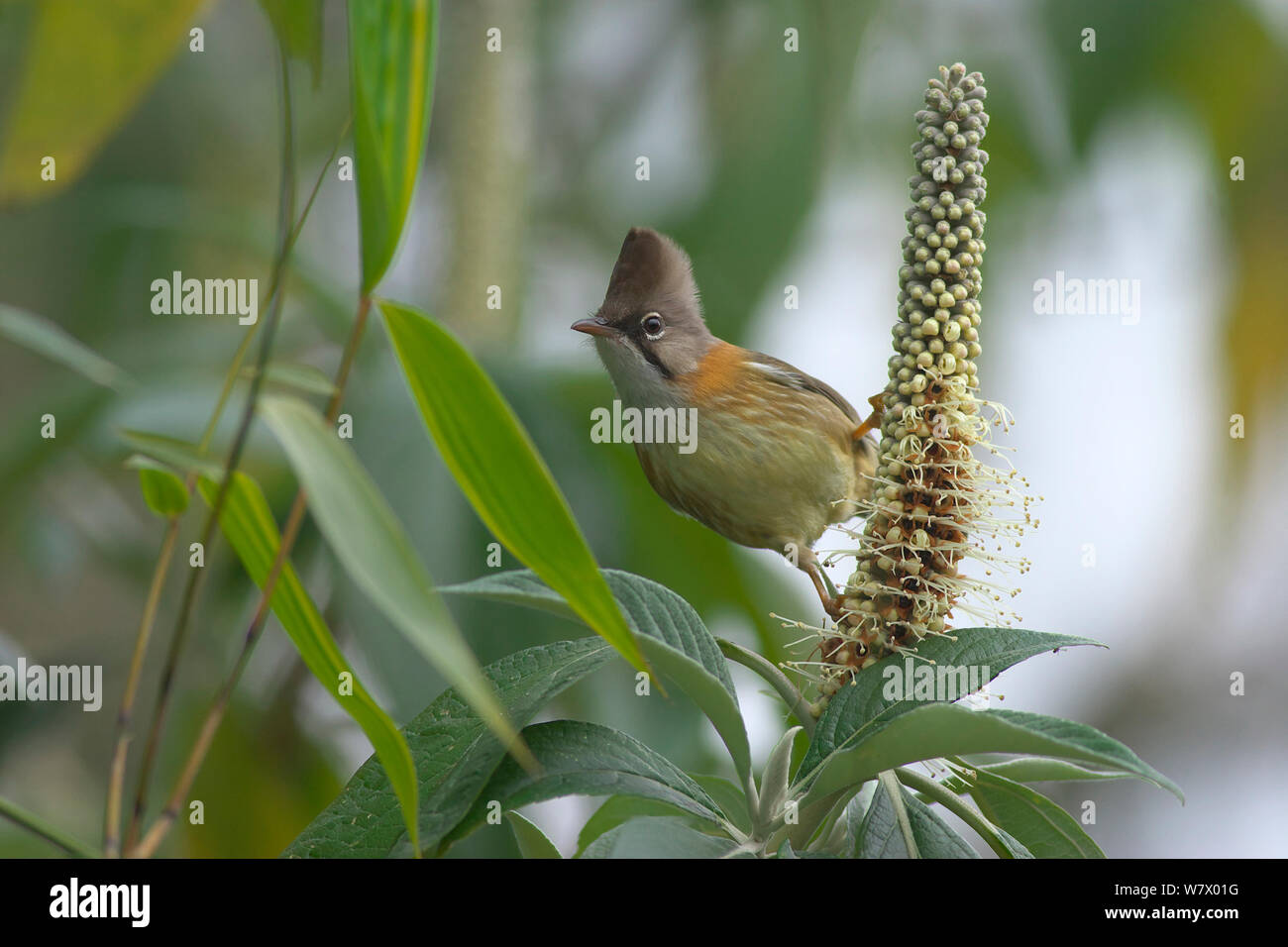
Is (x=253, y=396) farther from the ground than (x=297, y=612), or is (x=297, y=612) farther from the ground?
(x=253, y=396)

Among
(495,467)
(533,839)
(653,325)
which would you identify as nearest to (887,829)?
(533,839)

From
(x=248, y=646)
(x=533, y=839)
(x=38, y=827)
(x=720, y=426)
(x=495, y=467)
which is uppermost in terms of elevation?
(x=720, y=426)

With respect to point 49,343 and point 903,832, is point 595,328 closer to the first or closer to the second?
point 49,343

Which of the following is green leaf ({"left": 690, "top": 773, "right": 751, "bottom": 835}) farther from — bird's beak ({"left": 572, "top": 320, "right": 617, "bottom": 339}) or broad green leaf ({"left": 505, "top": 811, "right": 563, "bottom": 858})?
bird's beak ({"left": 572, "top": 320, "right": 617, "bottom": 339})

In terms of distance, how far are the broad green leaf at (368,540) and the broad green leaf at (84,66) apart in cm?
99

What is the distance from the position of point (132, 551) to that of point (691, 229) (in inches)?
56.2

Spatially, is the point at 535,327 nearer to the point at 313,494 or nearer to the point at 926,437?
the point at 926,437

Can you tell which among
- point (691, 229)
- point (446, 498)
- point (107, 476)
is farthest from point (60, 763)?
point (691, 229)

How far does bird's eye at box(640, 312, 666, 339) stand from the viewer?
177 centimetres

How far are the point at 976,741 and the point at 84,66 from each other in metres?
1.27

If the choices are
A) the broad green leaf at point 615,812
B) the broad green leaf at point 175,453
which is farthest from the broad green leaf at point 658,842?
the broad green leaf at point 175,453

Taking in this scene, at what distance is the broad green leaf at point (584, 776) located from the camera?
3.07 feet

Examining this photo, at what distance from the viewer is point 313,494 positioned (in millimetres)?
582

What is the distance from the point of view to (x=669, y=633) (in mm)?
1021
